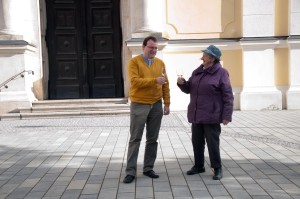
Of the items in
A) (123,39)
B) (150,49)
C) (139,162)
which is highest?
(123,39)

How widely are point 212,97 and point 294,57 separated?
24.1 feet

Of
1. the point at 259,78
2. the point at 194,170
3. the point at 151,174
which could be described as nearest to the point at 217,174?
the point at 194,170

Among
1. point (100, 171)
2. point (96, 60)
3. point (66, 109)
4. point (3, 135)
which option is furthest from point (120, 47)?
point (100, 171)

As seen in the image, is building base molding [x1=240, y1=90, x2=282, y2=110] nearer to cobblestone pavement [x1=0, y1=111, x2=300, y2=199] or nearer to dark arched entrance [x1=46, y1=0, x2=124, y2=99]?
cobblestone pavement [x1=0, y1=111, x2=300, y2=199]

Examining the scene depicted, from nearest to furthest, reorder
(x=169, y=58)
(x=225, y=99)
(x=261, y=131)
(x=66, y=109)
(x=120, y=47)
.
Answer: (x=225, y=99) → (x=261, y=131) → (x=66, y=109) → (x=169, y=58) → (x=120, y=47)

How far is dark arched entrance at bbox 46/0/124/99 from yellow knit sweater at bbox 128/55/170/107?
7316mm

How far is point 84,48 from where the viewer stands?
11.6 meters

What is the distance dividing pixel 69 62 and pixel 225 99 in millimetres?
8129

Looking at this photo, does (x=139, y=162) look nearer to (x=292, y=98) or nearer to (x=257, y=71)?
(x=257, y=71)

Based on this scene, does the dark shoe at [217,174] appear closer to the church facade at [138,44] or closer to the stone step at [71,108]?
the stone step at [71,108]

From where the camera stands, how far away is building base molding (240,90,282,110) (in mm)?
10781

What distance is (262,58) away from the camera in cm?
1082

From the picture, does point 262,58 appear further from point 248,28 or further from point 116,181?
point 116,181

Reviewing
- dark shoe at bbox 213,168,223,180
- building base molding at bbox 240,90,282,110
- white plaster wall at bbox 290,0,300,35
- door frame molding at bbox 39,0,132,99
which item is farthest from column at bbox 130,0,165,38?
dark shoe at bbox 213,168,223,180
